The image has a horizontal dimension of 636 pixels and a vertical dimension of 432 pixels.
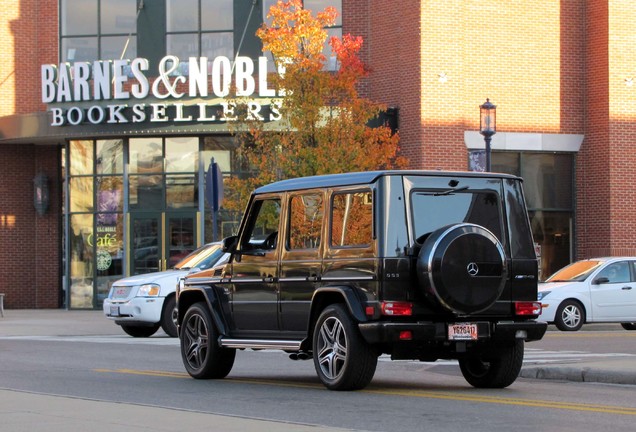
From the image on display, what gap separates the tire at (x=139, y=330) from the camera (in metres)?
24.0

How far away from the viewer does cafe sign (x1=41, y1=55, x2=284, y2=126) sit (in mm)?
33312

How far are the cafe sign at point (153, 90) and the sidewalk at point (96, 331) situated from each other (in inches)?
207

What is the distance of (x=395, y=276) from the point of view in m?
12.0

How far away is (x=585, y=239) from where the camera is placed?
35219 millimetres

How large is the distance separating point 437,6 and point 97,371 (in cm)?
1996

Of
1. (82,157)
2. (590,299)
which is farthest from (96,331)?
(82,157)

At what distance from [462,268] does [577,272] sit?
46.7 feet

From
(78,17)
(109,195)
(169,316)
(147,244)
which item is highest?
(78,17)

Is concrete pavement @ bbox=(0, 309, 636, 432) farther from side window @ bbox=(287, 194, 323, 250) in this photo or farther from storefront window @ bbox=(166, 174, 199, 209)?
storefront window @ bbox=(166, 174, 199, 209)

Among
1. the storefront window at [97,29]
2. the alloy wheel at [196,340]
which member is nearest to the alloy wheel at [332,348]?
the alloy wheel at [196,340]

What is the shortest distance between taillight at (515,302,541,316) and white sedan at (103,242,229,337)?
10.6 m

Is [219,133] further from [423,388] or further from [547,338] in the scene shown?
[423,388]

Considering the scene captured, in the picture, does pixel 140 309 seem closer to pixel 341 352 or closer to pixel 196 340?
pixel 196 340

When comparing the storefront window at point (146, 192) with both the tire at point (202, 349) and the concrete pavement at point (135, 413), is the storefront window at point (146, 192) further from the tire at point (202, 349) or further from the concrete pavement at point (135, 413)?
the concrete pavement at point (135, 413)
